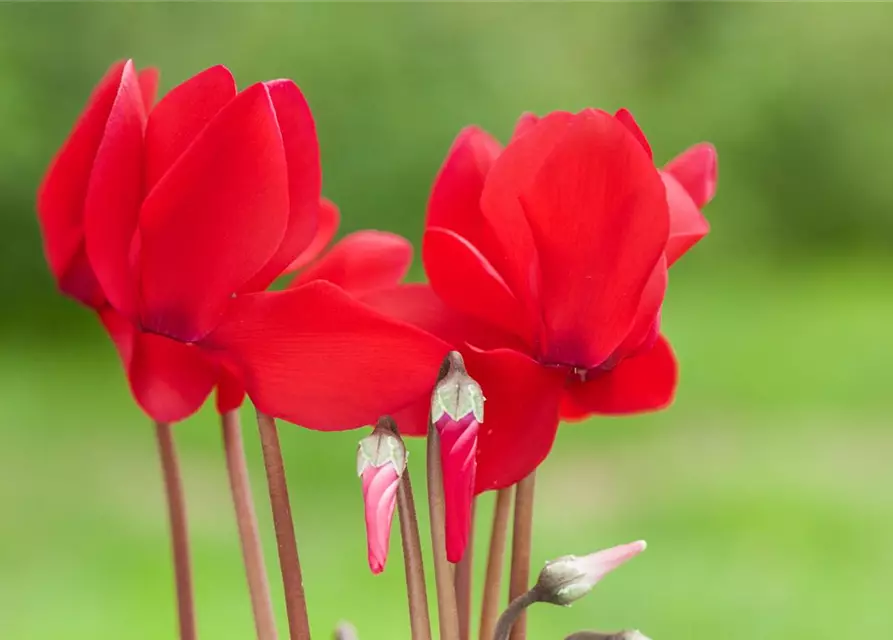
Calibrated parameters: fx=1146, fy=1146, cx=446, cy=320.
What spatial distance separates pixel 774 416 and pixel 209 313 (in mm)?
1649

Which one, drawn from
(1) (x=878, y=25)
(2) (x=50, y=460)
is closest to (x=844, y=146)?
(1) (x=878, y=25)

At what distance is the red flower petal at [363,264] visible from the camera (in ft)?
1.18

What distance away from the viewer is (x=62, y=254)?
351mm

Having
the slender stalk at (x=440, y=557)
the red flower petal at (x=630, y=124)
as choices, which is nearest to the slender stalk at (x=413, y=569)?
the slender stalk at (x=440, y=557)

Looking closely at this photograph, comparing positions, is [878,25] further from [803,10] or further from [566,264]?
[566,264]

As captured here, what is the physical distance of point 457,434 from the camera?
0.30 meters

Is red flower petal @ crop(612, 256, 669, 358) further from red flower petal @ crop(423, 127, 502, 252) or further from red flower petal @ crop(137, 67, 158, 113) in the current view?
red flower petal @ crop(137, 67, 158, 113)

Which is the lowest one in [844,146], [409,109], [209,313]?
[844,146]

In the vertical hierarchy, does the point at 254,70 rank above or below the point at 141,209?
below

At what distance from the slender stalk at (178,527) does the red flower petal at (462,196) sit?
110 millimetres

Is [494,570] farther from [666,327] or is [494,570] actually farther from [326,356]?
[666,327]

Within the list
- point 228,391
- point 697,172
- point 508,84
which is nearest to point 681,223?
point 697,172

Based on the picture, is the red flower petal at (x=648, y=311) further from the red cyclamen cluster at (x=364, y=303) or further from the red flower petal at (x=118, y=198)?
the red flower petal at (x=118, y=198)

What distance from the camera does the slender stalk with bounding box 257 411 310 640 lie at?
1.06 feet
